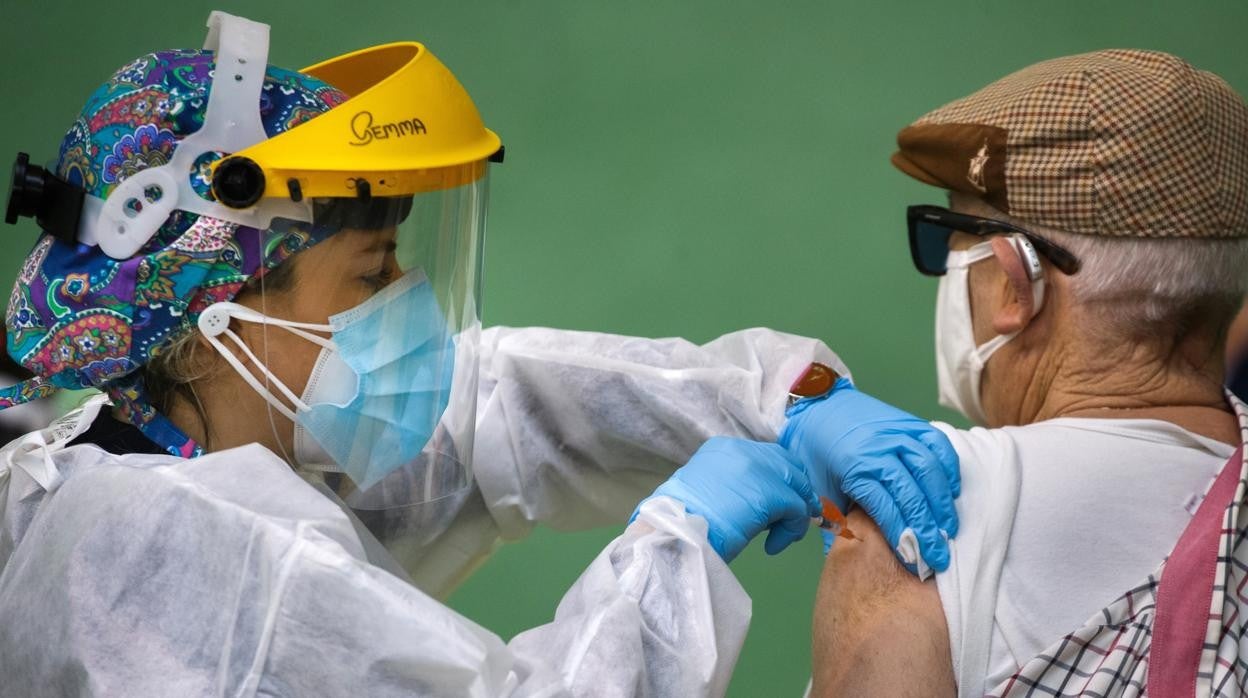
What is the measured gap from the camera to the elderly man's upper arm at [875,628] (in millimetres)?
1301

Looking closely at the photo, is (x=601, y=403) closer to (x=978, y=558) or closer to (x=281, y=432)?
(x=281, y=432)

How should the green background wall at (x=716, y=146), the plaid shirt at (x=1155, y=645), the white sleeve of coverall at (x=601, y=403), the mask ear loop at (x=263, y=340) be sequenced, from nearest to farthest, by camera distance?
the plaid shirt at (x=1155, y=645), the mask ear loop at (x=263, y=340), the white sleeve of coverall at (x=601, y=403), the green background wall at (x=716, y=146)

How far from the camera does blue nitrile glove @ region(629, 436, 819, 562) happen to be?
4.52 ft

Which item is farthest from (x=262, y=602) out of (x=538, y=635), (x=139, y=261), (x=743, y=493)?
(x=743, y=493)

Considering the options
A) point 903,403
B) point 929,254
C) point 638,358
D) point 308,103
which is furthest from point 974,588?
point 903,403

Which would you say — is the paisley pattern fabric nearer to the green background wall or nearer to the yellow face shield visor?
the yellow face shield visor

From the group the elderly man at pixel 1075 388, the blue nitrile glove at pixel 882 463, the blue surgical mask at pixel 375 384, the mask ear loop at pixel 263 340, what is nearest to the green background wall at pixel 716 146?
the blue nitrile glove at pixel 882 463

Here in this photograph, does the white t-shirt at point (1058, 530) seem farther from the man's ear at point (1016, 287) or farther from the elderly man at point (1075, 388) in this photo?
the man's ear at point (1016, 287)

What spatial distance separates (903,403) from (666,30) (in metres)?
0.85

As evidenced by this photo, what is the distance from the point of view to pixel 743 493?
141cm

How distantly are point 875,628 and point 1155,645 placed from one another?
276mm

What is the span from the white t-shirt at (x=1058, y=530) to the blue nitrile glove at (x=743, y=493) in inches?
8.0

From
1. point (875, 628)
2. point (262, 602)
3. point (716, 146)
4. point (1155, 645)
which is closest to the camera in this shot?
point (262, 602)

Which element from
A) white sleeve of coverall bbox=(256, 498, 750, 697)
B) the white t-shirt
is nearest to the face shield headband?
white sleeve of coverall bbox=(256, 498, 750, 697)
